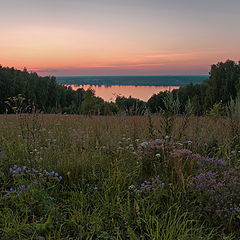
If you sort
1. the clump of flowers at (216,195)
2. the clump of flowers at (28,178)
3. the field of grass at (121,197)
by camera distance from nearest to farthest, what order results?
the field of grass at (121,197) < the clump of flowers at (216,195) < the clump of flowers at (28,178)

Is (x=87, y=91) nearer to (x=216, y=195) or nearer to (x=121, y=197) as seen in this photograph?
(x=121, y=197)

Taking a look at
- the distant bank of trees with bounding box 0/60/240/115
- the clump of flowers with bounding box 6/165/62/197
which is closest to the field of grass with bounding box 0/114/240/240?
the clump of flowers with bounding box 6/165/62/197

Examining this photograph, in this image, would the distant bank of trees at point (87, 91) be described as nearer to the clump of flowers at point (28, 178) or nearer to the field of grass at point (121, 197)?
the field of grass at point (121, 197)

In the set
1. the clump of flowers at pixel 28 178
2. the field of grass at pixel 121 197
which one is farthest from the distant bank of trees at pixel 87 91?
the clump of flowers at pixel 28 178

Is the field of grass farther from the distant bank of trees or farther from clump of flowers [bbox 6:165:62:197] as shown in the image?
the distant bank of trees

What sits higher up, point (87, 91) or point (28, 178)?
point (87, 91)

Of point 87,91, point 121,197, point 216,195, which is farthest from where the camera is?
point 87,91

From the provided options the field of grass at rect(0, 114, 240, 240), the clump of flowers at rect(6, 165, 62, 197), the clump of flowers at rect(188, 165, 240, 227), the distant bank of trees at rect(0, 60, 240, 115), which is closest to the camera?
the field of grass at rect(0, 114, 240, 240)

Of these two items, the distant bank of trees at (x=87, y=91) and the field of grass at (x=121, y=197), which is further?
the distant bank of trees at (x=87, y=91)

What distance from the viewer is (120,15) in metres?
10.9

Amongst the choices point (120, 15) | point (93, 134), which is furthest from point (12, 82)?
point (93, 134)

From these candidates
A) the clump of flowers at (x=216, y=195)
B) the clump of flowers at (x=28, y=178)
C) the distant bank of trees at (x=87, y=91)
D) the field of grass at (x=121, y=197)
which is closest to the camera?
the field of grass at (x=121, y=197)

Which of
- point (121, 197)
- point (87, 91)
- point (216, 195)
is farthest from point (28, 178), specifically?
point (87, 91)

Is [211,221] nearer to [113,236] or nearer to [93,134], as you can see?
[113,236]
